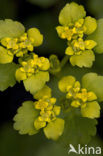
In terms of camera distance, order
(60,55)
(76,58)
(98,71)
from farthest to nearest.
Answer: (60,55) < (98,71) < (76,58)

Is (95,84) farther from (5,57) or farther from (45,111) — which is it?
(5,57)

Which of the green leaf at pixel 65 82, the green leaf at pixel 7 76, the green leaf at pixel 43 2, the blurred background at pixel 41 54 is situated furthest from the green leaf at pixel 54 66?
the green leaf at pixel 43 2

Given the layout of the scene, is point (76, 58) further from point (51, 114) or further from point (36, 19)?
point (36, 19)

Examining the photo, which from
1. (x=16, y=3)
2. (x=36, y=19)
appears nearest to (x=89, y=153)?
(x=36, y=19)

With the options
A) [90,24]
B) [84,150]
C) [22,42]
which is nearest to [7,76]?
[22,42]

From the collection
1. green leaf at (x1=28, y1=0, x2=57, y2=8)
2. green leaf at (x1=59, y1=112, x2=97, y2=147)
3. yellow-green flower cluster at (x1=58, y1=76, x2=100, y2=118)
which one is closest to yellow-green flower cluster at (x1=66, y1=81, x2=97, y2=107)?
yellow-green flower cluster at (x1=58, y1=76, x2=100, y2=118)
